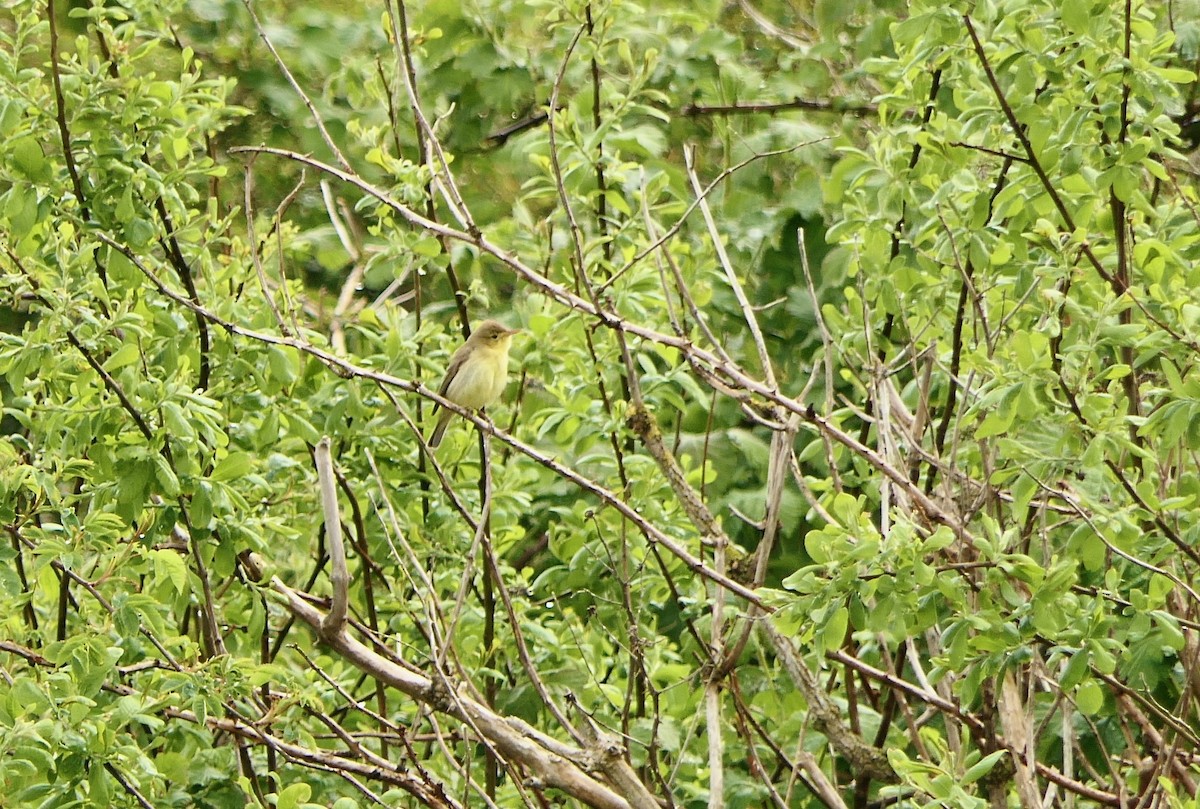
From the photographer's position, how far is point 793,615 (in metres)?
3.10

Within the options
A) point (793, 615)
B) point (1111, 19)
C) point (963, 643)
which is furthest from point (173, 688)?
point (1111, 19)

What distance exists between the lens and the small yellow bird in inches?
241

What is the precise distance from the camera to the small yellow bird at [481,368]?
20.1ft

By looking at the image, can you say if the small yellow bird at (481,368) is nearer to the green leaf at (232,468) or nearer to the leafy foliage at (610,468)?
the leafy foliage at (610,468)

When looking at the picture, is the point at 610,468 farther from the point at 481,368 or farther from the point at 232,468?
the point at 232,468

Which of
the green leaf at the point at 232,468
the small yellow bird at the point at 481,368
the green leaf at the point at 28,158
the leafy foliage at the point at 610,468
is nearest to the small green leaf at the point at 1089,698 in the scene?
the leafy foliage at the point at 610,468

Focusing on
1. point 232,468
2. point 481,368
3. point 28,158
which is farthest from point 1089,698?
point 481,368

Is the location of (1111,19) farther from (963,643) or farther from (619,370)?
(619,370)

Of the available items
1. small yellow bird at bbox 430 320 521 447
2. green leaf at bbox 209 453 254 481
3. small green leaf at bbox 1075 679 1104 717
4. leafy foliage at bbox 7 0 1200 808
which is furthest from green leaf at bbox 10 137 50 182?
small green leaf at bbox 1075 679 1104 717

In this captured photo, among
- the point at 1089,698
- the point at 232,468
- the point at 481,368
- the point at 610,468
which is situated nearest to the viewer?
the point at 1089,698

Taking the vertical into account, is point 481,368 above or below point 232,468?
below

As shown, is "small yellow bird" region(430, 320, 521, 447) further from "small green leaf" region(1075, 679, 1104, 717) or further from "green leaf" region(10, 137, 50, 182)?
"small green leaf" region(1075, 679, 1104, 717)

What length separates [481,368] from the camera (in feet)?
20.2

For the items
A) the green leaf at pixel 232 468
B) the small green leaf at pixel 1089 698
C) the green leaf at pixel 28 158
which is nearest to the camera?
the small green leaf at pixel 1089 698
